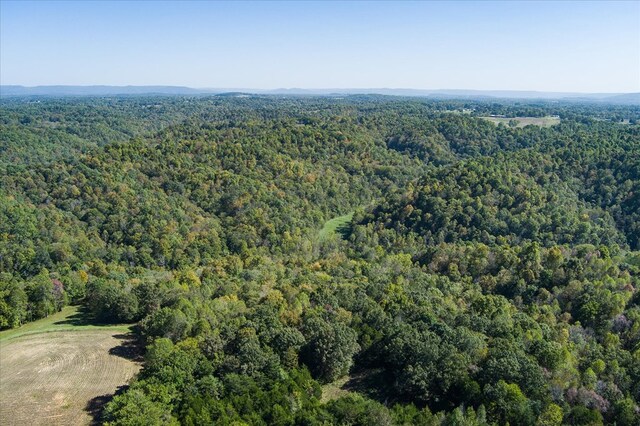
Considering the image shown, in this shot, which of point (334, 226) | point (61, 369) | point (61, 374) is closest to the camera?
point (61, 374)

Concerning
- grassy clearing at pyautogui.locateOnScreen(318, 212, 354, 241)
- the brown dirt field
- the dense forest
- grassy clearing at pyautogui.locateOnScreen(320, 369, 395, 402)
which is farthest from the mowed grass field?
grassy clearing at pyautogui.locateOnScreen(318, 212, 354, 241)

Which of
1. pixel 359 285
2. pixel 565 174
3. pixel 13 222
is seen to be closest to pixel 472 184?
pixel 565 174

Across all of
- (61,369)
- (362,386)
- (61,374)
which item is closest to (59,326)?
(61,369)

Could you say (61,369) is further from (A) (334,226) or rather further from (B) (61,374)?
(A) (334,226)

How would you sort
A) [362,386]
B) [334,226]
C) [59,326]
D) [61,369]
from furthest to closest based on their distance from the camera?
[334,226] → [59,326] → [61,369] → [362,386]

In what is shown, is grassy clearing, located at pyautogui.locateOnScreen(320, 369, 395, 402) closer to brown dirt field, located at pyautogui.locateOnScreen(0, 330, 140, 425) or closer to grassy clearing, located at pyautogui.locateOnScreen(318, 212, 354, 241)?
brown dirt field, located at pyautogui.locateOnScreen(0, 330, 140, 425)

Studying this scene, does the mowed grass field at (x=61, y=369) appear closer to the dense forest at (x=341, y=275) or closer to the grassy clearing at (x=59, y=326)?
the grassy clearing at (x=59, y=326)
